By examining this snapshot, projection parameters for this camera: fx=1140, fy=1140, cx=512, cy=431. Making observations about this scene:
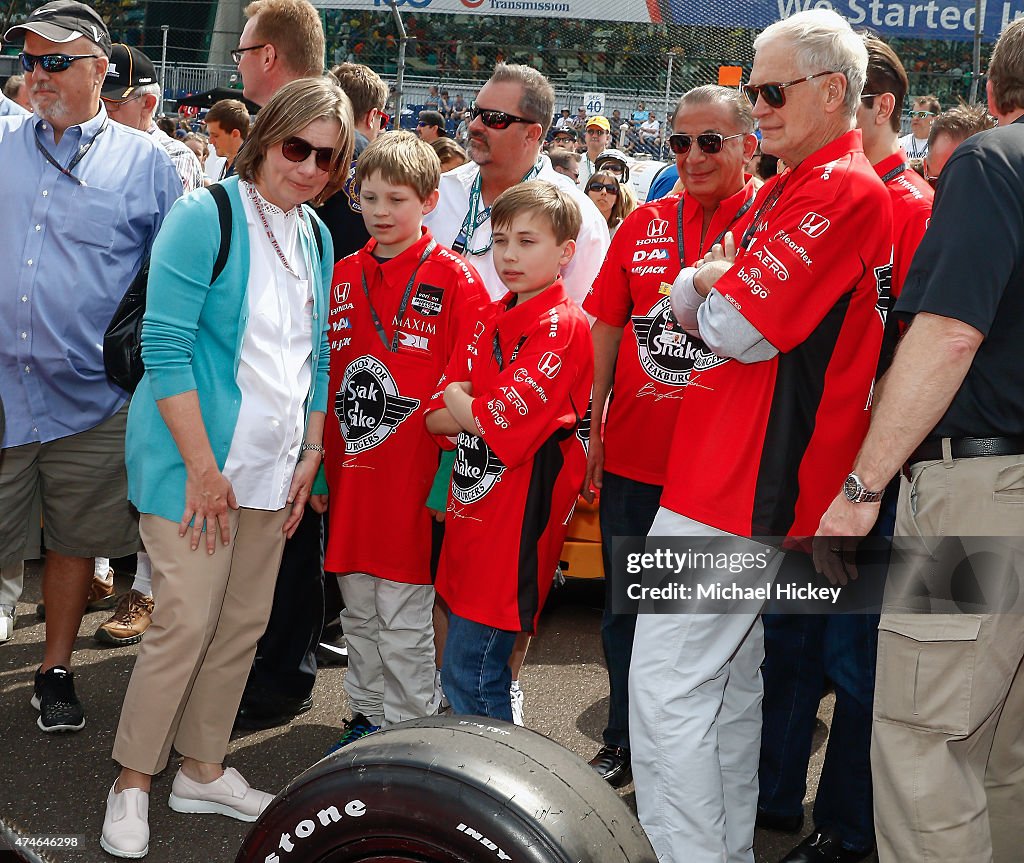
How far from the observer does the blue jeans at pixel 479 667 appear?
304cm

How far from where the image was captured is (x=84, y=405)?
12.1ft

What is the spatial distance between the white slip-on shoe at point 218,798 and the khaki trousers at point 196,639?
8 centimetres

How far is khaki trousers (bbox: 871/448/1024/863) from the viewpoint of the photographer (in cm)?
231

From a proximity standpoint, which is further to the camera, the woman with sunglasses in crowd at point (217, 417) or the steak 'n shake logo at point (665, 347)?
the steak 'n shake logo at point (665, 347)

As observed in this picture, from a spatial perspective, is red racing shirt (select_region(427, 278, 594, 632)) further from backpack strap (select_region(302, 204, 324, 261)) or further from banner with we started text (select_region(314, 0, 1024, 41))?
banner with we started text (select_region(314, 0, 1024, 41))

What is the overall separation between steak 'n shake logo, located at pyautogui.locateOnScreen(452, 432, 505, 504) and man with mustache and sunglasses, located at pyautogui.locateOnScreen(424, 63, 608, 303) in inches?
38.4

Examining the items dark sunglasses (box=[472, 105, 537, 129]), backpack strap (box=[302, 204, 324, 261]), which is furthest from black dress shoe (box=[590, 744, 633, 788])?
Answer: dark sunglasses (box=[472, 105, 537, 129])

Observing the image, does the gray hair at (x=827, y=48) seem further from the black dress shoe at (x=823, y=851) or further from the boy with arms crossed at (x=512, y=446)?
the black dress shoe at (x=823, y=851)

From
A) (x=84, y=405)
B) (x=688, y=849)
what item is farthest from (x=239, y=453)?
(x=688, y=849)

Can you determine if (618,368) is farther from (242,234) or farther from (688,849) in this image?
(688,849)

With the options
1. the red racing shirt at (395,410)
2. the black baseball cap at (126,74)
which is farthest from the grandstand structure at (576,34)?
the red racing shirt at (395,410)

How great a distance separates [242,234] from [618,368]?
115 cm

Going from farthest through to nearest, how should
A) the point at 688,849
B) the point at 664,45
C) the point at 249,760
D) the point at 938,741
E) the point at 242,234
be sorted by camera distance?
1. the point at 664,45
2. the point at 249,760
3. the point at 242,234
4. the point at 688,849
5. the point at 938,741

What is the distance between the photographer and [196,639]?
2.97m
